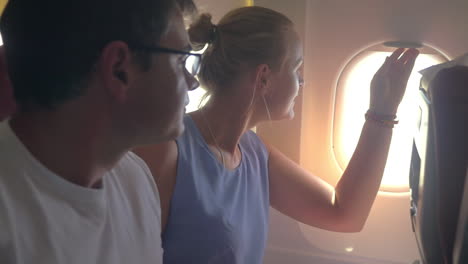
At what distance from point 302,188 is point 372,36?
0.49m

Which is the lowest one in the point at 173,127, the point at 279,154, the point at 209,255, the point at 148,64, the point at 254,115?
the point at 209,255

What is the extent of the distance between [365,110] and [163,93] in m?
0.86

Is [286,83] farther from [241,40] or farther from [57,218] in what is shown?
[57,218]

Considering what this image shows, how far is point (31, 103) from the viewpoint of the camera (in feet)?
2.16

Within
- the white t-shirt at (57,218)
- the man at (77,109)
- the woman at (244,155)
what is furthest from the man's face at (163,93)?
the woman at (244,155)

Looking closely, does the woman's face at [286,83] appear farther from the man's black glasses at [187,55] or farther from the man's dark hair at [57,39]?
the man's dark hair at [57,39]

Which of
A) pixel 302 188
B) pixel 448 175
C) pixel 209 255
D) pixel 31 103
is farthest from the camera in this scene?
pixel 302 188

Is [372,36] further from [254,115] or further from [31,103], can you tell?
[31,103]

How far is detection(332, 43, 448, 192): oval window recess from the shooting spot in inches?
53.1

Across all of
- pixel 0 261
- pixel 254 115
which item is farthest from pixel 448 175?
pixel 0 261

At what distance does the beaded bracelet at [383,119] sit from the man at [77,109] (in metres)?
0.67

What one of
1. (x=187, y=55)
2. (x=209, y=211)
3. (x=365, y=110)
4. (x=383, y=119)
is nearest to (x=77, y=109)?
(x=187, y=55)

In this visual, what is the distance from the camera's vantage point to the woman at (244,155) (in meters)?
1.08

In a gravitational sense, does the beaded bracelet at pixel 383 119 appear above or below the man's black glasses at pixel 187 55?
below
